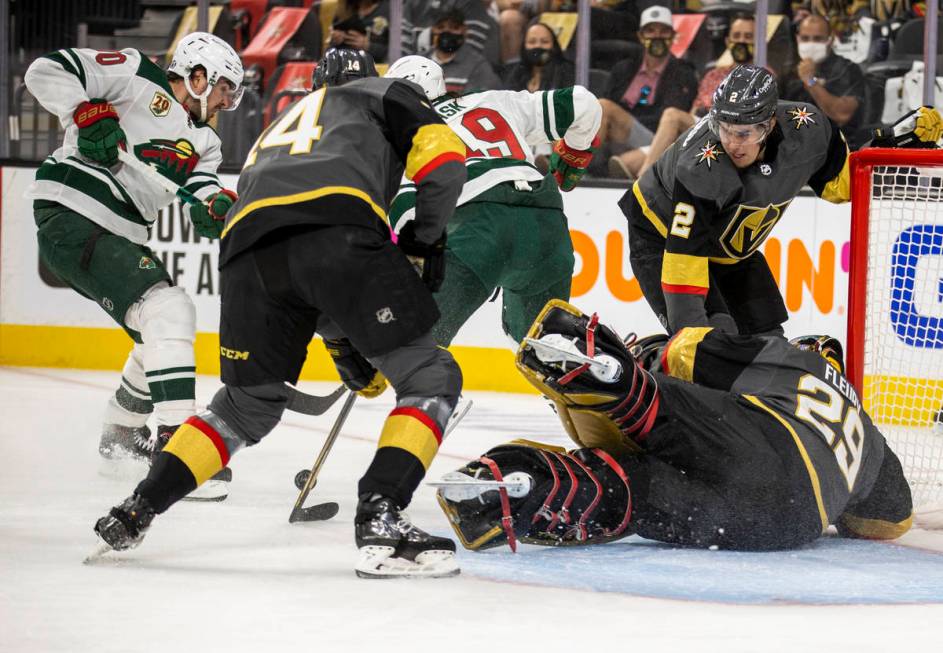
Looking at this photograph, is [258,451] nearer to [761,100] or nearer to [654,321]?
[761,100]

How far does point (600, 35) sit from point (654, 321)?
1.34 m

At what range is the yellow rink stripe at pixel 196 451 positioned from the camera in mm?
2631

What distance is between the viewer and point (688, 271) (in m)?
3.46

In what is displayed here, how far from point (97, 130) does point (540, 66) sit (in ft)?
10.6

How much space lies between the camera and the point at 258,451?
171 inches

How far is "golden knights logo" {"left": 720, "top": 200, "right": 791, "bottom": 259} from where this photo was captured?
354 centimetres

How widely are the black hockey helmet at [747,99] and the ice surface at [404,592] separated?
1.01m

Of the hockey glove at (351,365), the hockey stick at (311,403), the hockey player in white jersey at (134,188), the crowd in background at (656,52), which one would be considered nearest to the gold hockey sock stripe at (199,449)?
the hockey glove at (351,365)

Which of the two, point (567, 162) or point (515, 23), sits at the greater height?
point (515, 23)

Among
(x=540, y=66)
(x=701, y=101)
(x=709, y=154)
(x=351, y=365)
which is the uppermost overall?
(x=540, y=66)

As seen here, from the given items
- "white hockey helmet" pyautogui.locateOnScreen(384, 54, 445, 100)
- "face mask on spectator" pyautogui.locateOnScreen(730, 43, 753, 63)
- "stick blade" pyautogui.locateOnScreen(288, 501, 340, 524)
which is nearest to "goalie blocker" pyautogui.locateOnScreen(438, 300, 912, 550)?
"stick blade" pyautogui.locateOnScreen(288, 501, 340, 524)

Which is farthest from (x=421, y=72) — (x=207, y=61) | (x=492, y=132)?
(x=207, y=61)

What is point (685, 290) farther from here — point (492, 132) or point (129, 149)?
point (129, 149)

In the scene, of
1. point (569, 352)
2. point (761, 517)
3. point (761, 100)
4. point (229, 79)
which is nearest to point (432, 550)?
point (569, 352)
